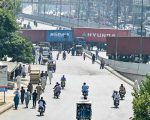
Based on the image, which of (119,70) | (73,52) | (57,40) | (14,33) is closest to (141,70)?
(119,70)

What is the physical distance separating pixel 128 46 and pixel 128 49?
1.50ft

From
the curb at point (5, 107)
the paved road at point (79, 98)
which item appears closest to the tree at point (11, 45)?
the paved road at point (79, 98)

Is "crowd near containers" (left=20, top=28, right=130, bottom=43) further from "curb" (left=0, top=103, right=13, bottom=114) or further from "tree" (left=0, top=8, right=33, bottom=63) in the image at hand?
"curb" (left=0, top=103, right=13, bottom=114)

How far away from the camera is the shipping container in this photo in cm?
11275

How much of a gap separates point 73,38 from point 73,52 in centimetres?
1787

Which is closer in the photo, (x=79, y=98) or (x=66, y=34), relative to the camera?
(x=79, y=98)

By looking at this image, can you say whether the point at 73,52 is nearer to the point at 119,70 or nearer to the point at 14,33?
the point at 119,70

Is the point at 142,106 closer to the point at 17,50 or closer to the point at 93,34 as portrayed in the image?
the point at 17,50

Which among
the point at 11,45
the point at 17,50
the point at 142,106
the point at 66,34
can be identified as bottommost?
the point at 66,34

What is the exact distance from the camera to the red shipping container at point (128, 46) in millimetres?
90938

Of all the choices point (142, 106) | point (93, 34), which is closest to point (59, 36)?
point (93, 34)

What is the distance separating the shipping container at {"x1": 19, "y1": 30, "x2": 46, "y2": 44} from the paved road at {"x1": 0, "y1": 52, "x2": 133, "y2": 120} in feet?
120

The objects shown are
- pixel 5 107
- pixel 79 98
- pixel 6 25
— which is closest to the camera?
pixel 5 107

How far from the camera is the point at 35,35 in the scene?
113812mm
